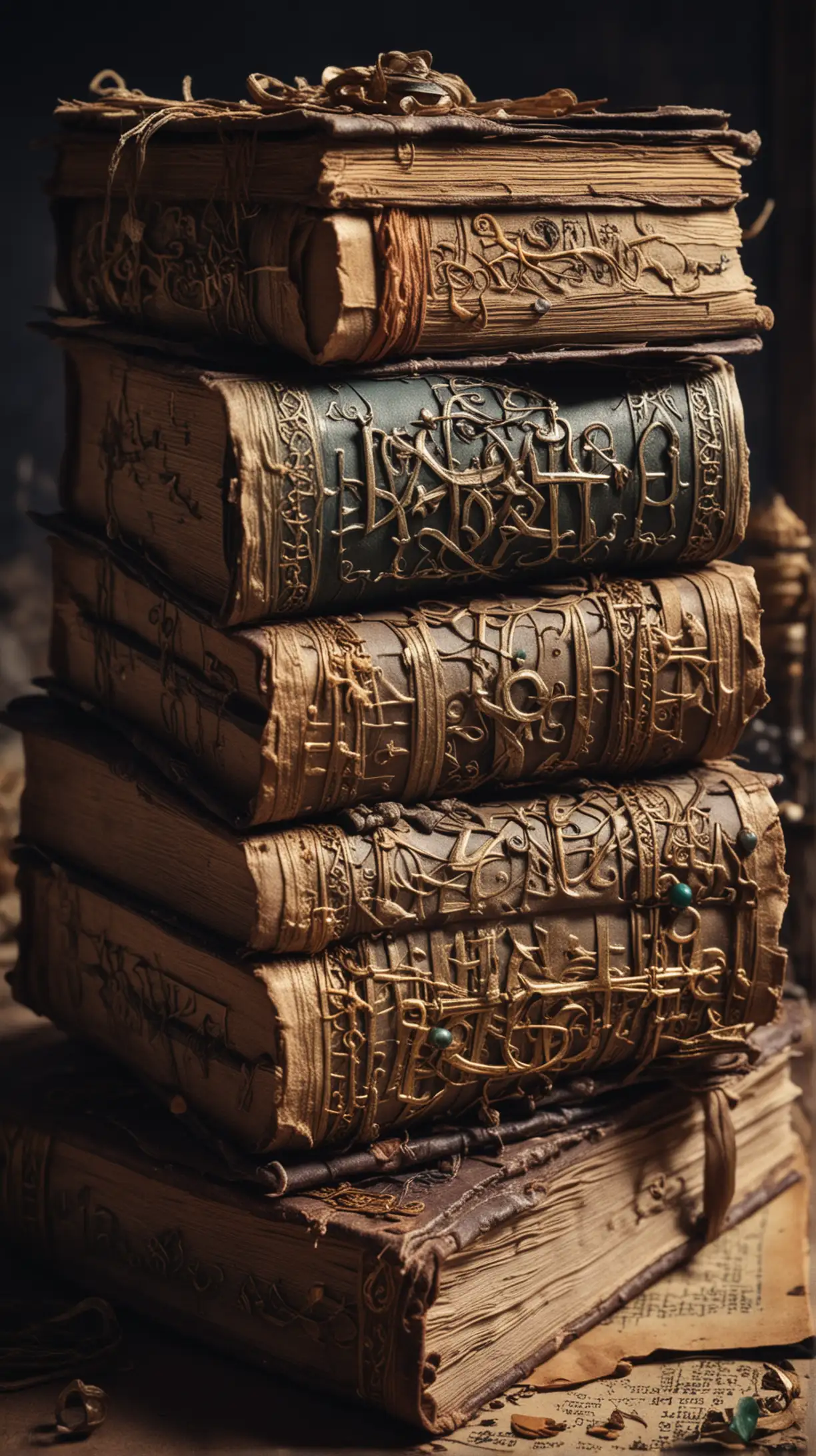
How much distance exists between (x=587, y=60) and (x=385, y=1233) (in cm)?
162

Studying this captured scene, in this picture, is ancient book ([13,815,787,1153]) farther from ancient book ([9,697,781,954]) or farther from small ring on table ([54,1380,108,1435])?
small ring on table ([54,1380,108,1435])

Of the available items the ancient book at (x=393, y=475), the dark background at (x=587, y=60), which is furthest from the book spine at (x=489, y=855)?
the dark background at (x=587, y=60)

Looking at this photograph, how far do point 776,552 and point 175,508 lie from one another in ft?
2.92

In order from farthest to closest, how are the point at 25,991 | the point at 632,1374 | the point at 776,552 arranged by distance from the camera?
the point at 776,552
the point at 25,991
the point at 632,1374

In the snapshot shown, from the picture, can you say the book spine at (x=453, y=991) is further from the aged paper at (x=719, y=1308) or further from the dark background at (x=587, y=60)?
the dark background at (x=587, y=60)

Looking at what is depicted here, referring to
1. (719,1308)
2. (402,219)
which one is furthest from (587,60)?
(719,1308)

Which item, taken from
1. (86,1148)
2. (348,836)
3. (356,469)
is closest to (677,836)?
(348,836)

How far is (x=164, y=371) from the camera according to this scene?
1494mm

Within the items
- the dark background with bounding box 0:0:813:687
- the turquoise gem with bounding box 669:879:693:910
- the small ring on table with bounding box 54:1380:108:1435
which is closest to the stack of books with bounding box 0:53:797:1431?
the turquoise gem with bounding box 669:879:693:910

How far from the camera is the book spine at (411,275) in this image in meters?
→ 1.40

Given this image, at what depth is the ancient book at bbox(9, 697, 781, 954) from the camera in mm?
1469

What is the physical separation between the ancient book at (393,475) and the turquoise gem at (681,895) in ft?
0.92

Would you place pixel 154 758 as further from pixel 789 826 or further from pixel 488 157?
pixel 789 826

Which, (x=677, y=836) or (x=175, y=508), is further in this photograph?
(x=677, y=836)
